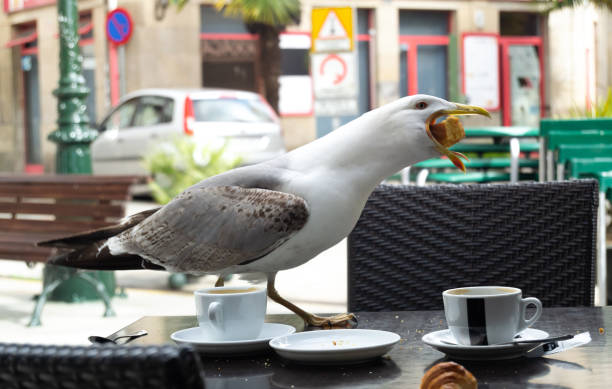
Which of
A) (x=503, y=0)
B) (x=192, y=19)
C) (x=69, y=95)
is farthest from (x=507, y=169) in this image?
(x=503, y=0)

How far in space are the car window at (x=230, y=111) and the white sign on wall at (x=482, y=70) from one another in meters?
8.57

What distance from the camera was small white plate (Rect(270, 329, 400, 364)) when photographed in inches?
55.2

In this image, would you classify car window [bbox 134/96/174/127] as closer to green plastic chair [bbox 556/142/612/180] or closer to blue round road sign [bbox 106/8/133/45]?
blue round road sign [bbox 106/8/133/45]

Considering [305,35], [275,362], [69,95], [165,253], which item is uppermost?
[305,35]

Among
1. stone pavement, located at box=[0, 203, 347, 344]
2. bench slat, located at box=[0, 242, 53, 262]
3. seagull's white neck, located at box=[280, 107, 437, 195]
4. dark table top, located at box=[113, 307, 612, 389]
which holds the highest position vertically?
seagull's white neck, located at box=[280, 107, 437, 195]

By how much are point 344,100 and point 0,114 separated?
1318 centimetres

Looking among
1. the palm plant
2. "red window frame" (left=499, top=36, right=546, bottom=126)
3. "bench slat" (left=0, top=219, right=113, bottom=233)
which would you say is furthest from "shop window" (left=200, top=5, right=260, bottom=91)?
"bench slat" (left=0, top=219, right=113, bottom=233)

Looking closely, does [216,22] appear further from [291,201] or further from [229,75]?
[291,201]

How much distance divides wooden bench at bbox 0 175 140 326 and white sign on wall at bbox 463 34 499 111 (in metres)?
15.3

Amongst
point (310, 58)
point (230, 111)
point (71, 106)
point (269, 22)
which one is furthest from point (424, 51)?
point (71, 106)

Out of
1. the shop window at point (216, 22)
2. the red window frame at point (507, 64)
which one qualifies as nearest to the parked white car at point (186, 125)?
the shop window at point (216, 22)

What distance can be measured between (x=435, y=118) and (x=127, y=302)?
4624 millimetres

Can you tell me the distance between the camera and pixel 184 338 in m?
1.58

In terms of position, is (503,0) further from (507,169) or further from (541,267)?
(541,267)
